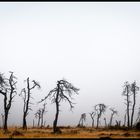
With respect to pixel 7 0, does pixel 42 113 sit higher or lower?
lower

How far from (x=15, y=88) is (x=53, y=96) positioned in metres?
6.18

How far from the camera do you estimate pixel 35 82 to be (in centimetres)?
4056

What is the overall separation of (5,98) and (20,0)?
58.6ft

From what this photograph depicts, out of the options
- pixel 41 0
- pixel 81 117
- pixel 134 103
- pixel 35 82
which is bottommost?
pixel 81 117

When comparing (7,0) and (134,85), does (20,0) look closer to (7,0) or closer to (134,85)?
(7,0)

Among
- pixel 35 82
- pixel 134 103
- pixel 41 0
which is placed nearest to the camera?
pixel 41 0

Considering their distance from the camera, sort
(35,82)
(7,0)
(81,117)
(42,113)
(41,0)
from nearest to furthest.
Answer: (41,0)
(7,0)
(35,82)
(42,113)
(81,117)

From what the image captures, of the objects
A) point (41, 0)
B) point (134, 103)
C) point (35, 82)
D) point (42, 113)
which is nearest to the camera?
point (41, 0)

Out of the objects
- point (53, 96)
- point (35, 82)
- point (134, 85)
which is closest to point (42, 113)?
point (134, 85)

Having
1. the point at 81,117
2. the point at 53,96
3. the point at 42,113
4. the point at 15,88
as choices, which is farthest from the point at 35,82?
the point at 81,117

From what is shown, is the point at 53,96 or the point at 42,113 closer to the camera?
the point at 53,96

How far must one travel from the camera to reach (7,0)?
20062 millimetres

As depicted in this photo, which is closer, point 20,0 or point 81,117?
point 20,0

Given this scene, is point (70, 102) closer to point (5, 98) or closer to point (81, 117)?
point (5, 98)
